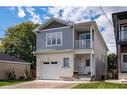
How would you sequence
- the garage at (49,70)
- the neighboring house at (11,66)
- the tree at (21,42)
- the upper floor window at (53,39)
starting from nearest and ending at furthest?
the garage at (49,70) < the upper floor window at (53,39) < the neighboring house at (11,66) < the tree at (21,42)

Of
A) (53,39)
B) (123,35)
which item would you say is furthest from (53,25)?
(123,35)

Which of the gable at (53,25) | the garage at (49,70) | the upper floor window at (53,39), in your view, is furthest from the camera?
the gable at (53,25)

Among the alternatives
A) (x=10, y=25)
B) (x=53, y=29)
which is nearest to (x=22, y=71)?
(x=53, y=29)

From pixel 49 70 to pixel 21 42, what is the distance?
16.3 m

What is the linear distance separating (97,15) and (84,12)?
1.57m

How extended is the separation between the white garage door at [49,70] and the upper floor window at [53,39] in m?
2.01

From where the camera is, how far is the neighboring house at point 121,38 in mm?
20592

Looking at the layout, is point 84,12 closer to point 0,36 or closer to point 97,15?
point 97,15

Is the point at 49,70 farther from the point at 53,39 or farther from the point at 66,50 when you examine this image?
the point at 53,39

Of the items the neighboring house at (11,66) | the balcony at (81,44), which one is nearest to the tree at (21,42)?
the neighboring house at (11,66)

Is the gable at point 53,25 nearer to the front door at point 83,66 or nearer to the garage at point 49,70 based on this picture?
the garage at point 49,70

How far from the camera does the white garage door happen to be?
24.0 m

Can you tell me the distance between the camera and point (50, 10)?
88.4ft

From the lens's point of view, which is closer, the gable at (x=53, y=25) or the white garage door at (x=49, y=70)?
the white garage door at (x=49, y=70)
